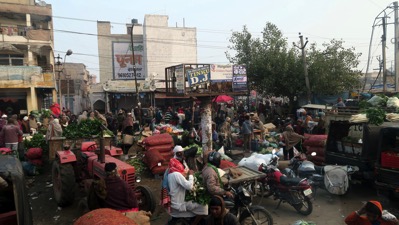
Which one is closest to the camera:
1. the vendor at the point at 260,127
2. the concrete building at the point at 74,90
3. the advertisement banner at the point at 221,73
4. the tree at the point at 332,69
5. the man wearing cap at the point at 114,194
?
the man wearing cap at the point at 114,194

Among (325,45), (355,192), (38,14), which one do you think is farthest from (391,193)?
(38,14)

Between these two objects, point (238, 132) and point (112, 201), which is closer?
point (112, 201)

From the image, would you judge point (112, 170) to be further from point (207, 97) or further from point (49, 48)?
point (49, 48)

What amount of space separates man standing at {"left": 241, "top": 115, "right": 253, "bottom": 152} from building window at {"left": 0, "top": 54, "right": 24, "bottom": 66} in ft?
68.4

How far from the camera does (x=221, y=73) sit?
13.1 metres

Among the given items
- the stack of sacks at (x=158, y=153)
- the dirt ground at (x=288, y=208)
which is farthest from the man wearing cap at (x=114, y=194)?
the stack of sacks at (x=158, y=153)

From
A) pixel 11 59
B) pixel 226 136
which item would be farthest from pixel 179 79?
pixel 11 59

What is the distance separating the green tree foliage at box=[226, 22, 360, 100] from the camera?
69.6ft

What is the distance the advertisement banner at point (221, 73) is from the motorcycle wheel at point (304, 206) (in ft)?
21.0

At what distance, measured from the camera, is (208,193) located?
16.2 feet

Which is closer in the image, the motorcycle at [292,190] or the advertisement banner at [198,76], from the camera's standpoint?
the motorcycle at [292,190]

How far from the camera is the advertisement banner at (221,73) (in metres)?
12.4

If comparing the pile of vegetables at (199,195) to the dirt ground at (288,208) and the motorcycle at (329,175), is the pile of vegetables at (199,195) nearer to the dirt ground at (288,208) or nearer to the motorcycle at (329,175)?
the dirt ground at (288,208)

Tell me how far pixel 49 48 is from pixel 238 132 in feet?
62.3
